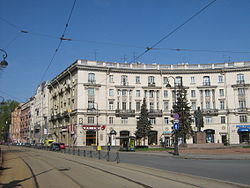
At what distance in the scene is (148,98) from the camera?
69938mm

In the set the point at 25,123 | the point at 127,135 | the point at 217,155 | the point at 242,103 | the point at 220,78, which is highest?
the point at 220,78

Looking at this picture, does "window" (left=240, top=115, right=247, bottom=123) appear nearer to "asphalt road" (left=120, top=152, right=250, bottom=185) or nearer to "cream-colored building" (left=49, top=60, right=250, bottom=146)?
"cream-colored building" (left=49, top=60, right=250, bottom=146)

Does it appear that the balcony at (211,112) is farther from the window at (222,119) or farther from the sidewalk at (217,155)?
the sidewalk at (217,155)

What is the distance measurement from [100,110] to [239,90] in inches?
1242

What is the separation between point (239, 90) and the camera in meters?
69.1

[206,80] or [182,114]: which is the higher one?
[206,80]

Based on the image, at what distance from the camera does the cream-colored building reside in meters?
65.3

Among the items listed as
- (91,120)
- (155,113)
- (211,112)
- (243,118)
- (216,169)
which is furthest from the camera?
(155,113)

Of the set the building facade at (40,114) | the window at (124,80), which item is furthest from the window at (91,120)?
the building facade at (40,114)

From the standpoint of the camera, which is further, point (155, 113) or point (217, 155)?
point (155, 113)

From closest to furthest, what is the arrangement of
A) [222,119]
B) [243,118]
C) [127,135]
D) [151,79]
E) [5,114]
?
[127,135], [243,118], [222,119], [151,79], [5,114]

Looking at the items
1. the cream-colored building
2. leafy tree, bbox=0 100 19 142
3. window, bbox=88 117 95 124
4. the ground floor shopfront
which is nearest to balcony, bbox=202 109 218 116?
the cream-colored building

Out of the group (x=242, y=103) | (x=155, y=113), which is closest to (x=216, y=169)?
(x=155, y=113)

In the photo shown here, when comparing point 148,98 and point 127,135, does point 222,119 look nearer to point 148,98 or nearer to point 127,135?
point 148,98
